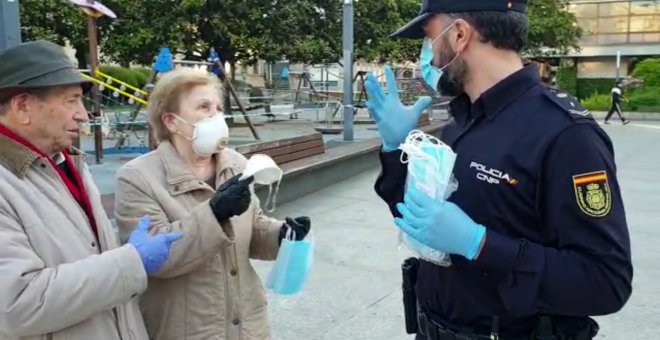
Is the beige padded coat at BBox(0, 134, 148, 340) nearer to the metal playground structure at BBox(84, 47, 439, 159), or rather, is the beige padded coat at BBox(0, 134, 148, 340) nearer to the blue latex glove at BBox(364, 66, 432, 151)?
the blue latex glove at BBox(364, 66, 432, 151)

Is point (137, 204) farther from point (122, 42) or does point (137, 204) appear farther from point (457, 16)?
point (122, 42)

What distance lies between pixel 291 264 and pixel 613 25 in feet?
134

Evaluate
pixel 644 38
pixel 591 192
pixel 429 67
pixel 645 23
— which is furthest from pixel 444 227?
pixel 645 23

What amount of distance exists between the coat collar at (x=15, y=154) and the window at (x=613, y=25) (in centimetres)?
4146

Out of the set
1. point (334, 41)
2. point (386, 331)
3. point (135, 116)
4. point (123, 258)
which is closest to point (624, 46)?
point (334, 41)

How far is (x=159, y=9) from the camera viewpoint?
14672mm

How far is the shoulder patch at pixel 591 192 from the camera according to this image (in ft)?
5.24

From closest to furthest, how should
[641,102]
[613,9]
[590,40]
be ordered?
[641,102] → [613,9] → [590,40]

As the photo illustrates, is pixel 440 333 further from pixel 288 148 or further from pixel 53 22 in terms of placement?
pixel 53 22

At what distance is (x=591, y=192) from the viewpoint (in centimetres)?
160

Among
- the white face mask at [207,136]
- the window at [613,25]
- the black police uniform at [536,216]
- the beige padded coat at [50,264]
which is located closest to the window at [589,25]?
the window at [613,25]

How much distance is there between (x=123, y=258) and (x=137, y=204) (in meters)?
0.46

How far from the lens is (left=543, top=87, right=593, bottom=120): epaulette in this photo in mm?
1688

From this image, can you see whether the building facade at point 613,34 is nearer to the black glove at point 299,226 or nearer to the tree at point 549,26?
the tree at point 549,26
